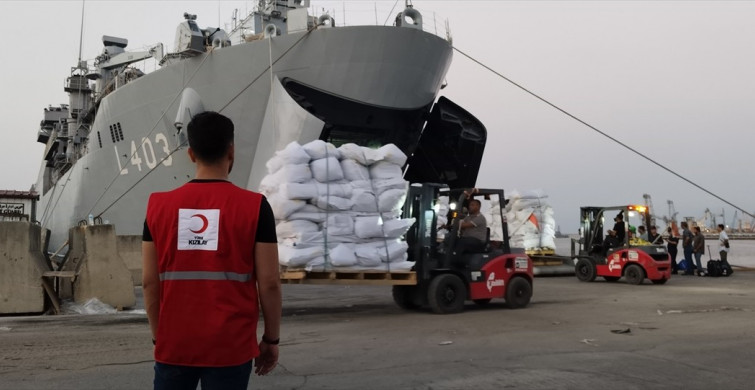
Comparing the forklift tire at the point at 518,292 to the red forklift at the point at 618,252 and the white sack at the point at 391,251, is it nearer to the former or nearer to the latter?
the white sack at the point at 391,251

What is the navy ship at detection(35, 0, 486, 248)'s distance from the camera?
14914 mm

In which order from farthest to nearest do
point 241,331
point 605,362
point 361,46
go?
A: point 361,46
point 605,362
point 241,331

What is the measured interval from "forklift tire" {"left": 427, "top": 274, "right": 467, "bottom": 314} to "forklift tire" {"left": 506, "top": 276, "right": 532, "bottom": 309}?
0.96 metres

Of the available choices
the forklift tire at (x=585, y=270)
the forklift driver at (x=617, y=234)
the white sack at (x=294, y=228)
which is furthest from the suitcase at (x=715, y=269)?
the white sack at (x=294, y=228)

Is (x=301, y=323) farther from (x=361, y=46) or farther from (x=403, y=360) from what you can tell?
(x=361, y=46)

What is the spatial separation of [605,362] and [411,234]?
4606 mm

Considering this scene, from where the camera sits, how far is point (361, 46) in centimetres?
1493

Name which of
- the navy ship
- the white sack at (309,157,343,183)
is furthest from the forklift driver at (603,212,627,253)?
the white sack at (309,157,343,183)

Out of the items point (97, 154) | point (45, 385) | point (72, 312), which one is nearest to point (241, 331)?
point (45, 385)

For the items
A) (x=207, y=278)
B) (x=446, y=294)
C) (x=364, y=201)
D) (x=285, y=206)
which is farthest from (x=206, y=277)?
(x=446, y=294)

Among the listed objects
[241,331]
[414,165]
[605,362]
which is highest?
[414,165]

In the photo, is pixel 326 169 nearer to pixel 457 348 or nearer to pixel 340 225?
pixel 340 225

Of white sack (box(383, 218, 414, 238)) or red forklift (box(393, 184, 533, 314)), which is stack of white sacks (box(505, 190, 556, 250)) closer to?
red forklift (box(393, 184, 533, 314))

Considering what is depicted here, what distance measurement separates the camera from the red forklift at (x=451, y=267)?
907cm
